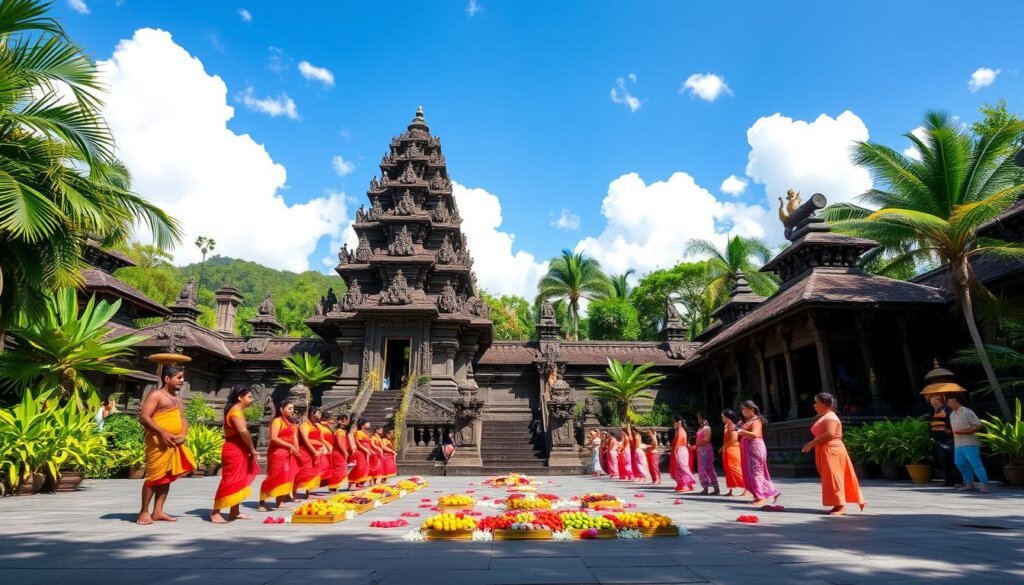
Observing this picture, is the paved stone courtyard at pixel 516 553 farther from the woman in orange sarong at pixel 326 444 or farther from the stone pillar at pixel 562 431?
the stone pillar at pixel 562 431

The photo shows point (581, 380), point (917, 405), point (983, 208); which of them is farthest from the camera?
point (581, 380)

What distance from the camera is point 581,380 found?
82.0 ft

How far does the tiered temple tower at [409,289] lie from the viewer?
21672 millimetres

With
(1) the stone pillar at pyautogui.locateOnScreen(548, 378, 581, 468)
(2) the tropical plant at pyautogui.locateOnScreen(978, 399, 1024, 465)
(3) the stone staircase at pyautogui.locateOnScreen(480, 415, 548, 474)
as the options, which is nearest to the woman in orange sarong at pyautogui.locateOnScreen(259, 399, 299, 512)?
(3) the stone staircase at pyautogui.locateOnScreen(480, 415, 548, 474)

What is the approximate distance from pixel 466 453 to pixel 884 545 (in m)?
12.5

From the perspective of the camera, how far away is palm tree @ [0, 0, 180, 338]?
7.75 m

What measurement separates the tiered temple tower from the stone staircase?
10.7 feet

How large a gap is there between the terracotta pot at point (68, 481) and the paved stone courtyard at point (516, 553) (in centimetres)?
360

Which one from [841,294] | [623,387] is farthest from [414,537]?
[623,387]

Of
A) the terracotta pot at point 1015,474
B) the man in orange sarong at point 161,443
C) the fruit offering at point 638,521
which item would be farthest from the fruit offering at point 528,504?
the terracotta pot at point 1015,474

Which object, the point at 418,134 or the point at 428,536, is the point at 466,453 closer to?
the point at 428,536

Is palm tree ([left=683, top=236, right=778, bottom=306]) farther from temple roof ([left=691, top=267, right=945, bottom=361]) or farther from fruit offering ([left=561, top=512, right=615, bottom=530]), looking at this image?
fruit offering ([left=561, top=512, right=615, bottom=530])

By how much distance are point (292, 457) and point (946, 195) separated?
52.4 feet

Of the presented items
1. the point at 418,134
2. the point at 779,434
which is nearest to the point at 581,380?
the point at 779,434
